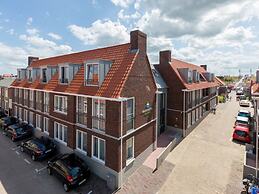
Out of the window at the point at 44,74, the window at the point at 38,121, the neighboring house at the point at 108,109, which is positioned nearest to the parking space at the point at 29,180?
the neighboring house at the point at 108,109

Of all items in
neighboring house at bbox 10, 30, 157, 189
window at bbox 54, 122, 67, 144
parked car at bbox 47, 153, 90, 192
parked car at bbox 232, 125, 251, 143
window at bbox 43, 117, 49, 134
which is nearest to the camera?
parked car at bbox 47, 153, 90, 192

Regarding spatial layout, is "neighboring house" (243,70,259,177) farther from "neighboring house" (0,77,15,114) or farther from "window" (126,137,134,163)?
"neighboring house" (0,77,15,114)

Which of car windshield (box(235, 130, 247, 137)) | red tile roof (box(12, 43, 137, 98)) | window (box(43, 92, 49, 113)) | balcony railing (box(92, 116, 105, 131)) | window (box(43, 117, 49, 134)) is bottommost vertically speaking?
car windshield (box(235, 130, 247, 137))

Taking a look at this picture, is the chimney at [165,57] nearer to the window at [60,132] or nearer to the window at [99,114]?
the window at [99,114]

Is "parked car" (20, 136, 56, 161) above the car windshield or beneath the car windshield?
beneath

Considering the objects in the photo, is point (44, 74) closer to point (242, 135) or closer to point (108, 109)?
point (108, 109)

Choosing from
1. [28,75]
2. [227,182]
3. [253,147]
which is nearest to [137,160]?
[227,182]

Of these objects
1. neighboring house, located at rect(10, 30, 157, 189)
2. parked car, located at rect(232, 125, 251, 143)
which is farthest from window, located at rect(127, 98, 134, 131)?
parked car, located at rect(232, 125, 251, 143)
